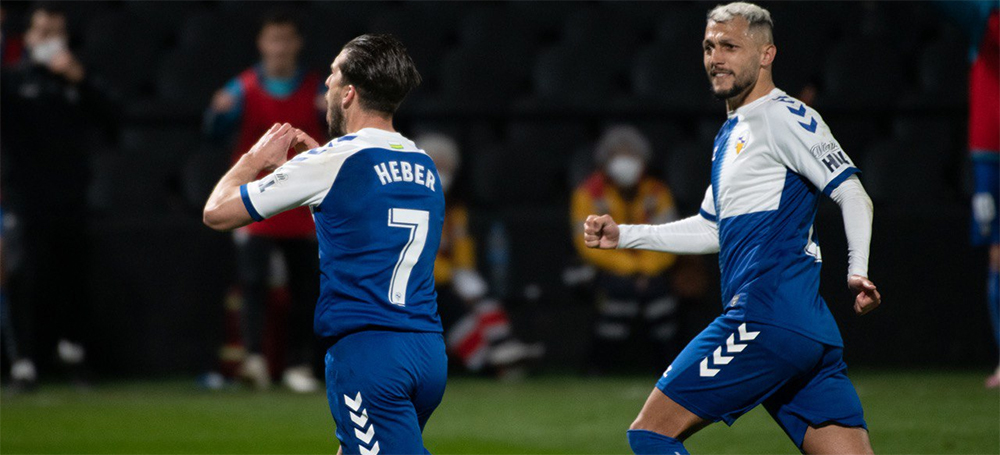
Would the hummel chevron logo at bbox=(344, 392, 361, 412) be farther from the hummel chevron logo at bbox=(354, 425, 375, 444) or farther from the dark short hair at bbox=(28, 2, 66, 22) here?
the dark short hair at bbox=(28, 2, 66, 22)

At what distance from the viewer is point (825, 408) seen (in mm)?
3424

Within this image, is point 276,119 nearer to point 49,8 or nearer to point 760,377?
point 49,8

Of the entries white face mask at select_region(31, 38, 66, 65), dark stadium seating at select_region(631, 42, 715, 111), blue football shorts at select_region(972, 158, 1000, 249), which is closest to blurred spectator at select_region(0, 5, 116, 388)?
white face mask at select_region(31, 38, 66, 65)

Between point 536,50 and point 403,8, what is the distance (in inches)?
42.6

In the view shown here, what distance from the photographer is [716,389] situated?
11.1 feet

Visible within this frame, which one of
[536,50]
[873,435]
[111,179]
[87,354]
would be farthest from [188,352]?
[873,435]

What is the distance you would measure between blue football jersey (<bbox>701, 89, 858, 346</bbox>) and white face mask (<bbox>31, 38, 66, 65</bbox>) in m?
5.45

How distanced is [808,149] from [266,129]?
185 inches

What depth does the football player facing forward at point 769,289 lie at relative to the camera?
3377 millimetres

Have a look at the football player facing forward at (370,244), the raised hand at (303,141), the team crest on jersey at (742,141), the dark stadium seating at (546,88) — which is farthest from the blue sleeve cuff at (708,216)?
the dark stadium seating at (546,88)

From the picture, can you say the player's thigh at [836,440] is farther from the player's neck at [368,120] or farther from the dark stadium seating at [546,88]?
the dark stadium seating at [546,88]

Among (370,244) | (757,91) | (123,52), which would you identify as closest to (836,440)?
(757,91)

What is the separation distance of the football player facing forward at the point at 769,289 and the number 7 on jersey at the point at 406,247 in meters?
0.80

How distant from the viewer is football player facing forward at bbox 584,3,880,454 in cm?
338
